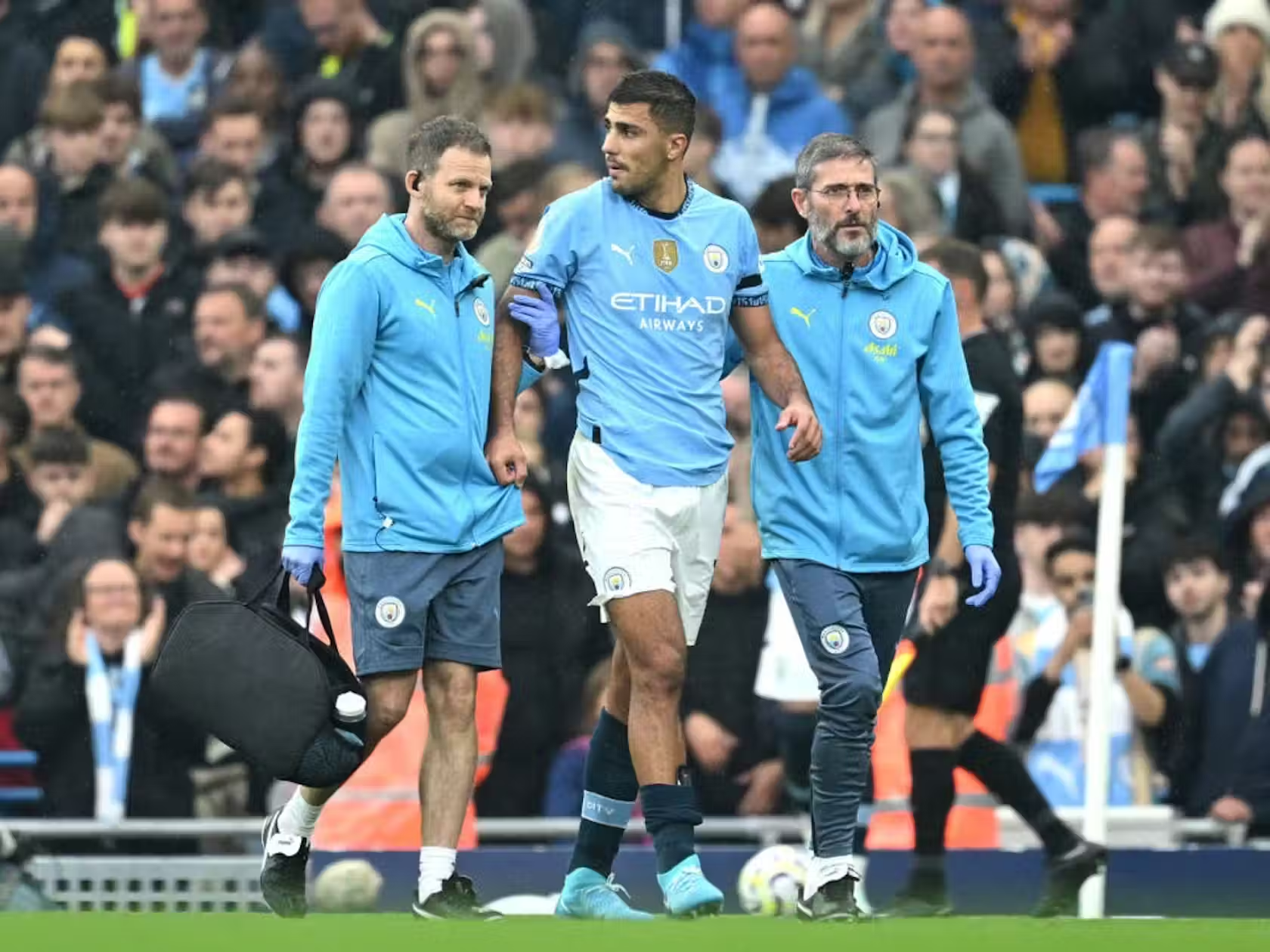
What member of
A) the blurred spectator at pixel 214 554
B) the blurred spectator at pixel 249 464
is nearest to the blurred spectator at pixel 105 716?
the blurred spectator at pixel 214 554

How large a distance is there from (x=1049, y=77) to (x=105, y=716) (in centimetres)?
617

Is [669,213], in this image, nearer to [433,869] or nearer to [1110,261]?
[433,869]

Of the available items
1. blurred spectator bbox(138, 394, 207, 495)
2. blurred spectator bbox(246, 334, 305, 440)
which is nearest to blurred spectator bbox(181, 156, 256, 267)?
blurred spectator bbox(246, 334, 305, 440)

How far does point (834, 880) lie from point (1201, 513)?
18.5ft

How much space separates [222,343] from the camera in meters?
14.0

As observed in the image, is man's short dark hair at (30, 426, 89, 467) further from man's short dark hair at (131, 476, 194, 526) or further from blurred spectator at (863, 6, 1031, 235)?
blurred spectator at (863, 6, 1031, 235)

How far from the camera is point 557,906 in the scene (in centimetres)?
895

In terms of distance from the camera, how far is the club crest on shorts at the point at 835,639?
8734 mm

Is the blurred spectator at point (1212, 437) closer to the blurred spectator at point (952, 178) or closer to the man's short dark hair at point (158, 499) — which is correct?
the blurred spectator at point (952, 178)

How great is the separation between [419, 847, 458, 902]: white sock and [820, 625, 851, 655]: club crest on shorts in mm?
1235

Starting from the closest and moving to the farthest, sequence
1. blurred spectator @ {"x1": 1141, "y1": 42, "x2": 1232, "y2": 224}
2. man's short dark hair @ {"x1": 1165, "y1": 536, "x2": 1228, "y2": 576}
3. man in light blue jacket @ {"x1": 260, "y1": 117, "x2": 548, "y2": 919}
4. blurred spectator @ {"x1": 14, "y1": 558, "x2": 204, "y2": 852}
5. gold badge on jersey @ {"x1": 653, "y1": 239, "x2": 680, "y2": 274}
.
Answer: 1. man in light blue jacket @ {"x1": 260, "y1": 117, "x2": 548, "y2": 919}
2. gold badge on jersey @ {"x1": 653, "y1": 239, "x2": 680, "y2": 274}
3. blurred spectator @ {"x1": 14, "y1": 558, "x2": 204, "y2": 852}
4. man's short dark hair @ {"x1": 1165, "y1": 536, "x2": 1228, "y2": 576}
5. blurred spectator @ {"x1": 1141, "y1": 42, "x2": 1232, "y2": 224}

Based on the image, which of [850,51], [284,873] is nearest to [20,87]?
[850,51]

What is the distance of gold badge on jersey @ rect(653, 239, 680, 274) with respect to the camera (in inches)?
343

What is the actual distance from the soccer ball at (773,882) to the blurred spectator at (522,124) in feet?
16.6
